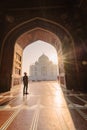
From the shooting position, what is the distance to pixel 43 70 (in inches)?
2694

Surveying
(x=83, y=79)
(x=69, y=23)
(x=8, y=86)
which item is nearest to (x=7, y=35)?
(x=8, y=86)

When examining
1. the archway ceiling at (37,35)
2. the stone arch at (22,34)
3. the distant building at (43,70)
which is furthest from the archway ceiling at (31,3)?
the distant building at (43,70)

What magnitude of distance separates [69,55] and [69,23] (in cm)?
289

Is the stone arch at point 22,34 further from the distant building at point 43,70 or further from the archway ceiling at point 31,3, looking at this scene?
the distant building at point 43,70

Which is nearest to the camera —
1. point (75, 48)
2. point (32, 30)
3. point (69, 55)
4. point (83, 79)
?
point (83, 79)

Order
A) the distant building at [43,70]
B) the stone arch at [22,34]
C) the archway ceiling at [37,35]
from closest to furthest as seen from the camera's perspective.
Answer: the stone arch at [22,34] → the archway ceiling at [37,35] → the distant building at [43,70]

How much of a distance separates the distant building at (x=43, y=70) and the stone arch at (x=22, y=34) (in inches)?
2252

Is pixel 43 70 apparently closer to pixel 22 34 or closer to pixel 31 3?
pixel 22 34

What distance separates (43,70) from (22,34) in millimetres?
58637

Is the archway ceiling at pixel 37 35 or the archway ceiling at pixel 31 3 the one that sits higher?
the archway ceiling at pixel 31 3

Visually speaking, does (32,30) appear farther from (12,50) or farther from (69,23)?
(69,23)

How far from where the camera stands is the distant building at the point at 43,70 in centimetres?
6750

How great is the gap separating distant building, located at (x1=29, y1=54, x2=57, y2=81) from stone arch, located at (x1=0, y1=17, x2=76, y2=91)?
188 feet

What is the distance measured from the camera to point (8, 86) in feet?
28.7
